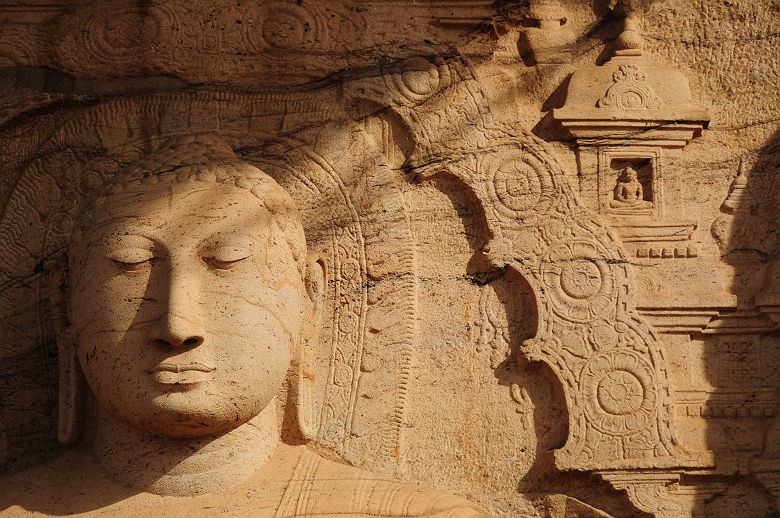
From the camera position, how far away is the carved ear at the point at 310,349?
465 centimetres

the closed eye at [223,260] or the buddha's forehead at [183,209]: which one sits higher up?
the buddha's forehead at [183,209]

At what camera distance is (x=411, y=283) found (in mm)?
4863

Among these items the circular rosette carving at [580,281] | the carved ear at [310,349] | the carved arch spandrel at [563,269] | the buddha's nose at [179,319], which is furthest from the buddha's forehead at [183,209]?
the circular rosette carving at [580,281]

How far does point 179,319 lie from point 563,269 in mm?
1661

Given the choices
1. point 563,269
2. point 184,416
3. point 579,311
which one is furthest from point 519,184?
point 184,416

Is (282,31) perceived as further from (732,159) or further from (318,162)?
(732,159)

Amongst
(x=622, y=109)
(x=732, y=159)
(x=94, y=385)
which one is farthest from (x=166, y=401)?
(x=732, y=159)

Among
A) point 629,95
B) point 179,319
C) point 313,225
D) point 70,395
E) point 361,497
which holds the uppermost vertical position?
point 629,95

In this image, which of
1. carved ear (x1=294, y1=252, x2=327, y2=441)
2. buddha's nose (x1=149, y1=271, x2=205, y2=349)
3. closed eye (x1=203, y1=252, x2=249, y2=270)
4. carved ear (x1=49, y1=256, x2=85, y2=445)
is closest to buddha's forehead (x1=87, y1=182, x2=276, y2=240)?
closed eye (x1=203, y1=252, x2=249, y2=270)

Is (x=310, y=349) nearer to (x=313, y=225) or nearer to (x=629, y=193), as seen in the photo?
(x=313, y=225)

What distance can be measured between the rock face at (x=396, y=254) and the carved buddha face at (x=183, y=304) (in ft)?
0.04

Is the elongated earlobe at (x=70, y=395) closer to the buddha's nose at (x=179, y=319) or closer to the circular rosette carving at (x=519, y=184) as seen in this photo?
the buddha's nose at (x=179, y=319)

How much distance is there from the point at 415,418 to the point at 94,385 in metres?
1.30

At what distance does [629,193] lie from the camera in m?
4.97
